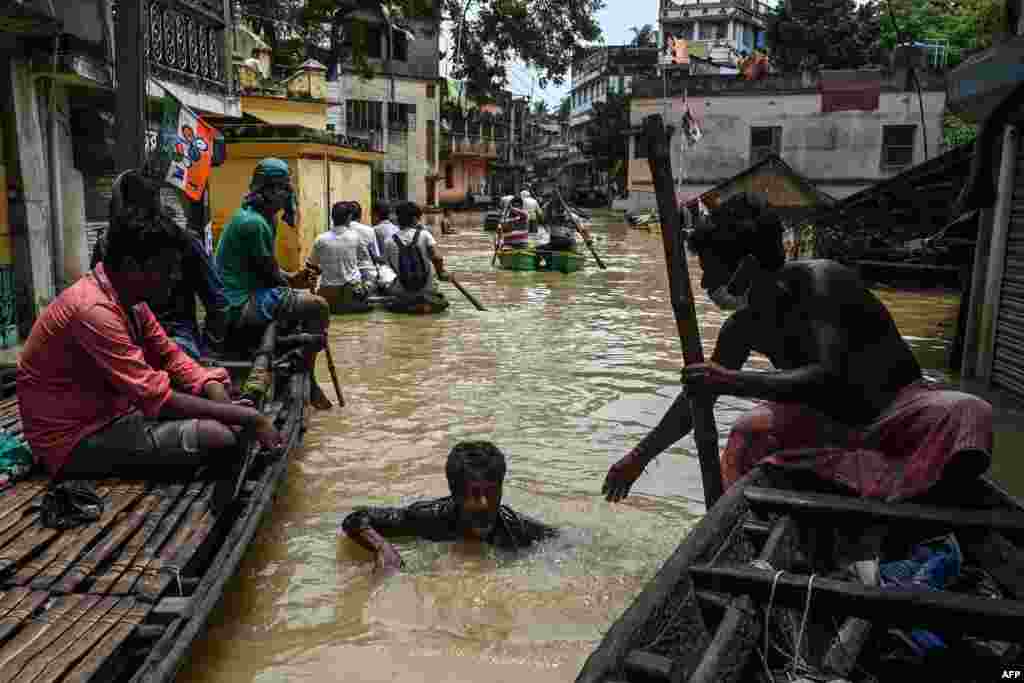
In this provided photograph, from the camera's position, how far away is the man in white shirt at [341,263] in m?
11.7

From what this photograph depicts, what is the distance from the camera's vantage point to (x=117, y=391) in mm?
3932

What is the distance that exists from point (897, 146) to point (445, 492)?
30.5m

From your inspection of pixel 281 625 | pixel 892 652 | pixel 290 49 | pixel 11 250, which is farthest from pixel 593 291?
pixel 290 49

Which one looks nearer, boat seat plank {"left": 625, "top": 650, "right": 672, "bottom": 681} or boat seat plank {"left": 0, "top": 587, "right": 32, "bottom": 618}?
boat seat plank {"left": 625, "top": 650, "right": 672, "bottom": 681}

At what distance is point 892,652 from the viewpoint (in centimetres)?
252

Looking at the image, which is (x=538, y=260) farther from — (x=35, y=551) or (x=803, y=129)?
(x=803, y=129)

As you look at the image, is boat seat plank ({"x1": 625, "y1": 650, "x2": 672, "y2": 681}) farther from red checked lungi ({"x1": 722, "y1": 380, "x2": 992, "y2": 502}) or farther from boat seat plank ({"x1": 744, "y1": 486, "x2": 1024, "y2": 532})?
red checked lungi ({"x1": 722, "y1": 380, "x2": 992, "y2": 502})

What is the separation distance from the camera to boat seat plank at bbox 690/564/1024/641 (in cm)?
220

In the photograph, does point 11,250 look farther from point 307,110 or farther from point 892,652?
point 307,110

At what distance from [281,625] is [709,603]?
2.26 metres

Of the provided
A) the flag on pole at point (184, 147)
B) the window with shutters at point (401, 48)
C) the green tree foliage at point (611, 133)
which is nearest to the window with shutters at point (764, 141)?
the window with shutters at point (401, 48)

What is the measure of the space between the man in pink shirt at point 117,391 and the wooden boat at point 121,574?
6.5 inches

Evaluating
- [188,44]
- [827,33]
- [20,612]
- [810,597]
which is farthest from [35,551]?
[827,33]

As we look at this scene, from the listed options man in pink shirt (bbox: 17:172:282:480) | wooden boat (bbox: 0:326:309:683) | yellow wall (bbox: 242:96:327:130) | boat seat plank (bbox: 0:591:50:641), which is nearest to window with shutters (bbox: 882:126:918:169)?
yellow wall (bbox: 242:96:327:130)
